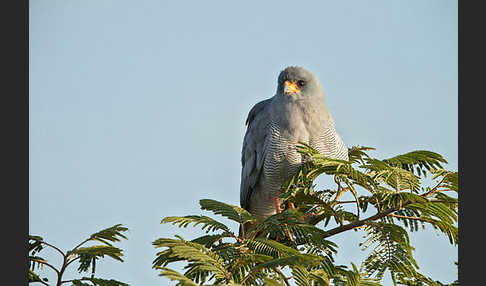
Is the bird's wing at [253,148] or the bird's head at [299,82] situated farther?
the bird's wing at [253,148]

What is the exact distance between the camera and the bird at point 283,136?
16.7ft

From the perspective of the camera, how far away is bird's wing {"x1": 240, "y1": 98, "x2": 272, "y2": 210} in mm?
5434

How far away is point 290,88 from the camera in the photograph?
17.4ft

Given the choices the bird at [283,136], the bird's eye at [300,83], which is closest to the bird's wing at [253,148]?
the bird at [283,136]

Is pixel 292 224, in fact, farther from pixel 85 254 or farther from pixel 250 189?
pixel 250 189

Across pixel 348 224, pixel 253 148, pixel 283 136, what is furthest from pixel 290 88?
pixel 348 224

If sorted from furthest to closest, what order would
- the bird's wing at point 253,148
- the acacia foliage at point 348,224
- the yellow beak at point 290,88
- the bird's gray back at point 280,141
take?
1. the bird's wing at point 253,148
2. the yellow beak at point 290,88
3. the bird's gray back at point 280,141
4. the acacia foliage at point 348,224

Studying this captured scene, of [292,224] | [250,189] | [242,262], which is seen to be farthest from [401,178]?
[250,189]

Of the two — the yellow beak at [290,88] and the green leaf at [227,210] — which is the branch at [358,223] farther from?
the yellow beak at [290,88]

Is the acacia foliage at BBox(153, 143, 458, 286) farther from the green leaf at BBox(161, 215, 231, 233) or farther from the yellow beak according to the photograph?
the yellow beak

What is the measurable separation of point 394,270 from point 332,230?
45 centimetres

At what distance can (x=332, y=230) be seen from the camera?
340 centimetres

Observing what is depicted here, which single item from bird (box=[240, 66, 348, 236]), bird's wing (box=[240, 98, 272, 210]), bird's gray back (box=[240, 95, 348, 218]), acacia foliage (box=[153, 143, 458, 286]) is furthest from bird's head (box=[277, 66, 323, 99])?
acacia foliage (box=[153, 143, 458, 286])

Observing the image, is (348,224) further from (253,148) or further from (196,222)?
(253,148)
